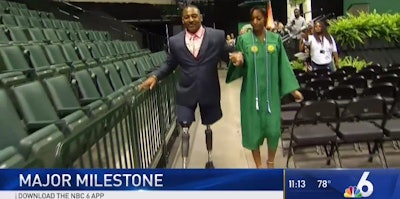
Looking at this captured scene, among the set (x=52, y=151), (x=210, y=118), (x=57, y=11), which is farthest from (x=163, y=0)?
(x=52, y=151)

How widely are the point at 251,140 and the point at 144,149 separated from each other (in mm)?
867

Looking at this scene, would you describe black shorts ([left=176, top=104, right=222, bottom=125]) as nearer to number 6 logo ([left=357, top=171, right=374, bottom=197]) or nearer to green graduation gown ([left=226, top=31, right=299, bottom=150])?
green graduation gown ([left=226, top=31, right=299, bottom=150])

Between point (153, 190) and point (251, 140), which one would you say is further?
point (251, 140)

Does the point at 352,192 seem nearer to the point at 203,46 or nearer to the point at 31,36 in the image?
the point at 203,46

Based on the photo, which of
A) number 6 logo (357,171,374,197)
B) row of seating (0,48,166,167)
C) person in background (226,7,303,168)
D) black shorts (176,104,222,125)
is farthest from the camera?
black shorts (176,104,222,125)

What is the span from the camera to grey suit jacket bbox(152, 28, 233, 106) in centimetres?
386

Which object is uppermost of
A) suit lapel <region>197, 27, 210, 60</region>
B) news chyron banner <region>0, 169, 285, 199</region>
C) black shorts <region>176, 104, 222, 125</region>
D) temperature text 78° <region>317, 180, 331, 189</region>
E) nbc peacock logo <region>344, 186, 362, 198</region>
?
suit lapel <region>197, 27, 210, 60</region>

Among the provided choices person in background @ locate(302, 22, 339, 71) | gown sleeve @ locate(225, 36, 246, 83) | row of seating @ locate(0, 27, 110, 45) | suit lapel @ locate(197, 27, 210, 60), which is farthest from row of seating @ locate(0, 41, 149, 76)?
person in background @ locate(302, 22, 339, 71)

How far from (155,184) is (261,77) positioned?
236cm

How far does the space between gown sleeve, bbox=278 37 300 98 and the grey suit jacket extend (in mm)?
436

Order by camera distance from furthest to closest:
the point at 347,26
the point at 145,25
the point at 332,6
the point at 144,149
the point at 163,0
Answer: the point at 145,25, the point at 332,6, the point at 163,0, the point at 347,26, the point at 144,149

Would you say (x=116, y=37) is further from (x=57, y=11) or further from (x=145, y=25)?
(x=145, y=25)

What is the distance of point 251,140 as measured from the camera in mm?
3854

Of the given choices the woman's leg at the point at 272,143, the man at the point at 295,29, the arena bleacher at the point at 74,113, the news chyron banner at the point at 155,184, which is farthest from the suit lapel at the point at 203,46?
the man at the point at 295,29
